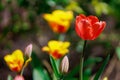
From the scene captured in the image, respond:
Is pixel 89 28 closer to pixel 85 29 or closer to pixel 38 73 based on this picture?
pixel 85 29

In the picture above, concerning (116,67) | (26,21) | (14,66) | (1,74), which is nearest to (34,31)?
(26,21)

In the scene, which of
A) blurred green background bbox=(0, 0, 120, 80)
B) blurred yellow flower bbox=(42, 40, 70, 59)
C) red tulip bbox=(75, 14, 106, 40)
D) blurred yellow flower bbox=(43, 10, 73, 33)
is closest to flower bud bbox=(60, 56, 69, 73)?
red tulip bbox=(75, 14, 106, 40)

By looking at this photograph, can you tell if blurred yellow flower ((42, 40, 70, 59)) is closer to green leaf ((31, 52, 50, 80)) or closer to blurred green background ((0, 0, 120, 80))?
green leaf ((31, 52, 50, 80))

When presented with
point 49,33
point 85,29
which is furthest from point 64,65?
point 49,33

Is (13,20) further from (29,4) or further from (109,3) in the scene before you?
(109,3)

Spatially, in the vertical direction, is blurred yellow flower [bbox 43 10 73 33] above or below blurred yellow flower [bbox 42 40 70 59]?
below

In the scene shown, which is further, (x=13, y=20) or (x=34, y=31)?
(x=34, y=31)
